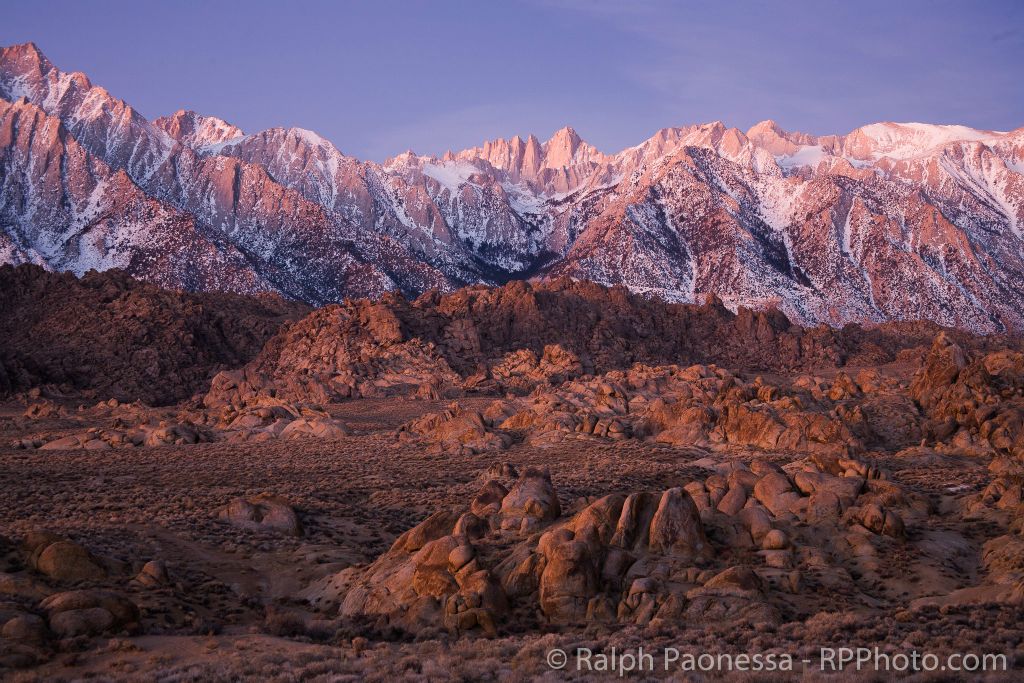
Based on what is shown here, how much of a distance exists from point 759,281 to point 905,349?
62310mm

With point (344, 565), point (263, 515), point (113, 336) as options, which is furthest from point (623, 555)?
point (113, 336)

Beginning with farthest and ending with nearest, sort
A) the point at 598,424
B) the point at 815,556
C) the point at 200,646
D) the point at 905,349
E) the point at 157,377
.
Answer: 1. the point at 905,349
2. the point at 157,377
3. the point at 598,424
4. the point at 815,556
5. the point at 200,646

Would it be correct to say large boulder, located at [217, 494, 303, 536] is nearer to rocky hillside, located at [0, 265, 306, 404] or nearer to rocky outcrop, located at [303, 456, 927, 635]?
rocky outcrop, located at [303, 456, 927, 635]

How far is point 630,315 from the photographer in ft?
368

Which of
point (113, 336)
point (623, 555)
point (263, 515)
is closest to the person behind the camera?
point (623, 555)

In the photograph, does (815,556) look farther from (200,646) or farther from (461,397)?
(461,397)

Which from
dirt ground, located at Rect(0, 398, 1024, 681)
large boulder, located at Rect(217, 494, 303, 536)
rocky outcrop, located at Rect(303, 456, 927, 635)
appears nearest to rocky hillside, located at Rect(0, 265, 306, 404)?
dirt ground, located at Rect(0, 398, 1024, 681)

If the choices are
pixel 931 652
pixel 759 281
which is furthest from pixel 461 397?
pixel 759 281

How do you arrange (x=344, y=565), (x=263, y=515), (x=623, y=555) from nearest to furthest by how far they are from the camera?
(x=623, y=555) → (x=344, y=565) → (x=263, y=515)

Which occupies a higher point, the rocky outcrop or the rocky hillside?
the rocky hillside

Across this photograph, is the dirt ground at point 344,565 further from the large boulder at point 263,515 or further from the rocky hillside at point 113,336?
the rocky hillside at point 113,336

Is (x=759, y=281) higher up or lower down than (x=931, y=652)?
higher up

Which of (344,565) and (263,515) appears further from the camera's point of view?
(263,515)

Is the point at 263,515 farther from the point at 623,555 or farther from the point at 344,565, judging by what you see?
the point at 623,555
